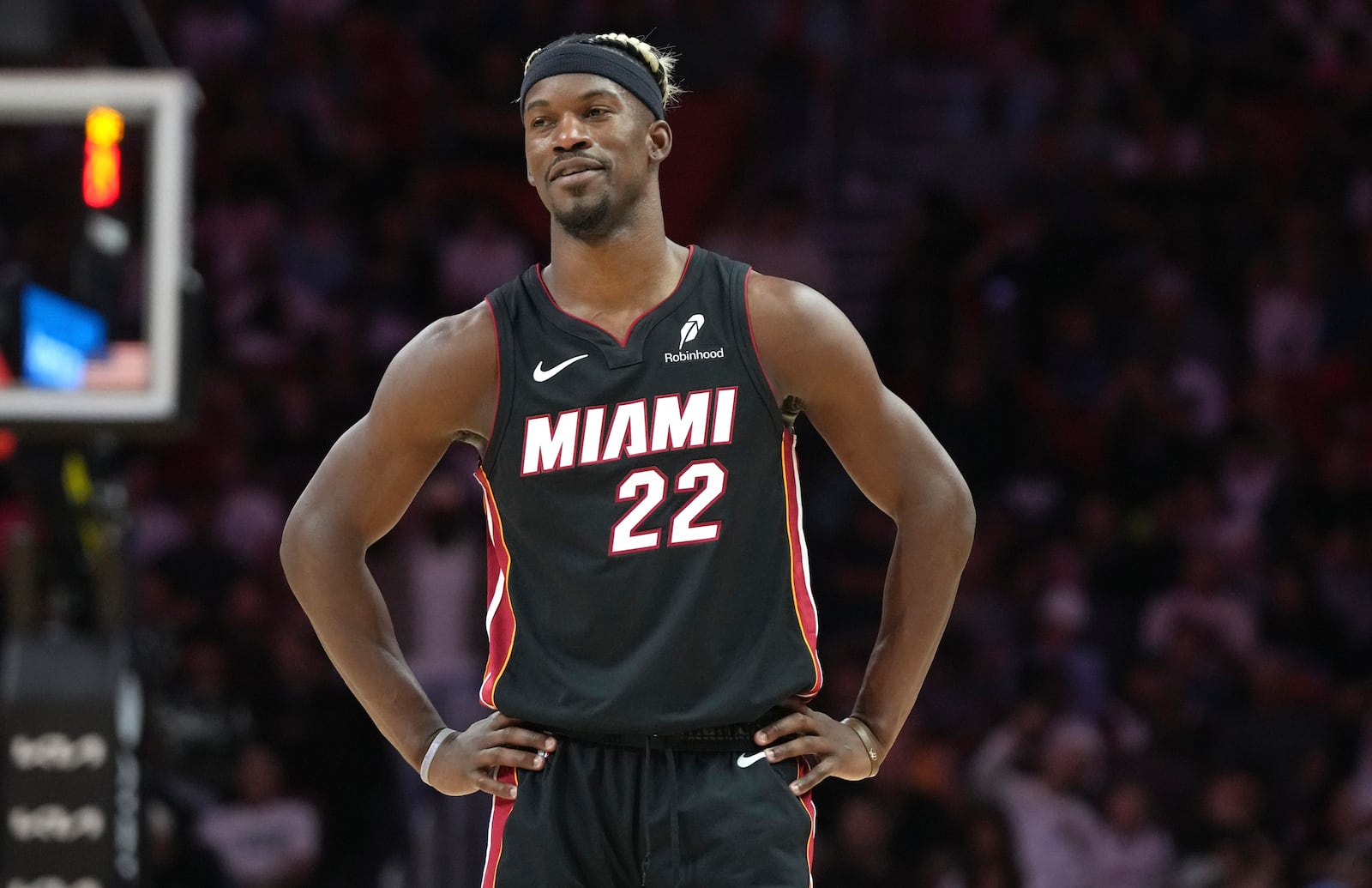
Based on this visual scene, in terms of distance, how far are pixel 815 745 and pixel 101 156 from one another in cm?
381

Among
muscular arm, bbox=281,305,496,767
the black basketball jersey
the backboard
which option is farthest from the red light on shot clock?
the black basketball jersey

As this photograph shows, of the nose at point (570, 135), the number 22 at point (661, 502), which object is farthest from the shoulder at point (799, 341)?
the nose at point (570, 135)

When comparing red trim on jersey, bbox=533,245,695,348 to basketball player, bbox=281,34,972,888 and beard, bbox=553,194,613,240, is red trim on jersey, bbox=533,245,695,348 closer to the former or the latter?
basketball player, bbox=281,34,972,888

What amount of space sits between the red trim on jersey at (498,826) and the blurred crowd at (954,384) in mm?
4068

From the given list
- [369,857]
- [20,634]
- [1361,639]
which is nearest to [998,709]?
[1361,639]

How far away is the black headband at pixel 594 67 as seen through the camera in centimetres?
330

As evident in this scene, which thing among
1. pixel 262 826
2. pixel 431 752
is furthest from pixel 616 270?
pixel 262 826

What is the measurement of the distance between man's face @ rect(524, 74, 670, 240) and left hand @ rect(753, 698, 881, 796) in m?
0.96

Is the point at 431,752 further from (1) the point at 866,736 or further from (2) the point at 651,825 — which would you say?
(1) the point at 866,736

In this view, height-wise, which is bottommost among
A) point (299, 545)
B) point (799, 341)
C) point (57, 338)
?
point (299, 545)

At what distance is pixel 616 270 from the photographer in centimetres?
337

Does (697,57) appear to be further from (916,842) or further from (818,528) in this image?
(916,842)

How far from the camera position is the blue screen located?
5910 millimetres

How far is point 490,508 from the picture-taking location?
131 inches
